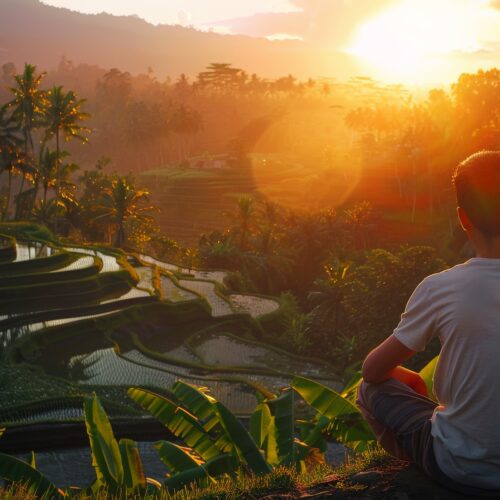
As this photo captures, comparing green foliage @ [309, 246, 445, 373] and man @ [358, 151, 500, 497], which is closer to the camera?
man @ [358, 151, 500, 497]

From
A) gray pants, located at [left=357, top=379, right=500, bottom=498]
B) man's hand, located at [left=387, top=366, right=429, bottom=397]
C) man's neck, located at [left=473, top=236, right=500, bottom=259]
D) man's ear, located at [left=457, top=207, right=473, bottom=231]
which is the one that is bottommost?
gray pants, located at [left=357, top=379, right=500, bottom=498]

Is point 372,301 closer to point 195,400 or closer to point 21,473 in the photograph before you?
point 195,400

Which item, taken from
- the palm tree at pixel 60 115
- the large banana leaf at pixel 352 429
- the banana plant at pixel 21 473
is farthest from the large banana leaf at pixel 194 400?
the palm tree at pixel 60 115

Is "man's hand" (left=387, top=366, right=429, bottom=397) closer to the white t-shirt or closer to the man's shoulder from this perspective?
the white t-shirt

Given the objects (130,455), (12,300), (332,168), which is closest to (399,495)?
(130,455)

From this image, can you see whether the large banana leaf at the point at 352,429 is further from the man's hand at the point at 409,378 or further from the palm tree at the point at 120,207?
the palm tree at the point at 120,207

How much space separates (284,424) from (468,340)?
7.15 ft

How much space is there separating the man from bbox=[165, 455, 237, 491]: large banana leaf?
1.53 m

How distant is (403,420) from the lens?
9.06ft

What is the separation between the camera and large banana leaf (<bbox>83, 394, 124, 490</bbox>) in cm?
387

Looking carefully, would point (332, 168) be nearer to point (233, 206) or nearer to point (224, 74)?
point (233, 206)

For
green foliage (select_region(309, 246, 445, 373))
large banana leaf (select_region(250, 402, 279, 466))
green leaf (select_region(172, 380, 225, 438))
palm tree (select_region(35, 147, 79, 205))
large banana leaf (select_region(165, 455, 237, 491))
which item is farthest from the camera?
palm tree (select_region(35, 147, 79, 205))

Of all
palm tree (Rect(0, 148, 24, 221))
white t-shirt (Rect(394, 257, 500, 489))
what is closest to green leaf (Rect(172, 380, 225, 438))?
white t-shirt (Rect(394, 257, 500, 489))

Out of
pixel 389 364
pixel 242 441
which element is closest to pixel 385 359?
pixel 389 364
